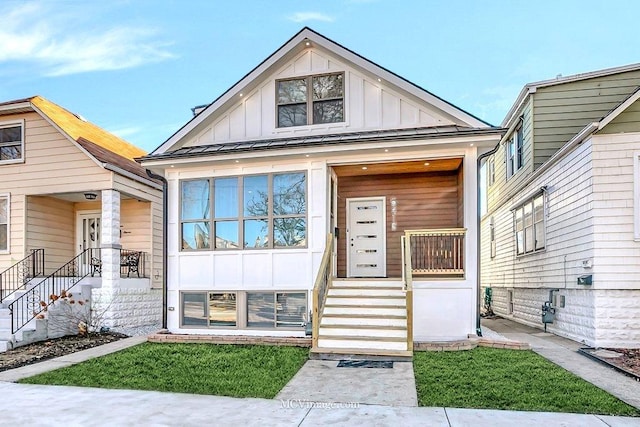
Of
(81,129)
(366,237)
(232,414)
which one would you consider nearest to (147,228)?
(81,129)

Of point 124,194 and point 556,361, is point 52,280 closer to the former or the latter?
point 124,194

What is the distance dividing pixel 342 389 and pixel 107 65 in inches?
1019

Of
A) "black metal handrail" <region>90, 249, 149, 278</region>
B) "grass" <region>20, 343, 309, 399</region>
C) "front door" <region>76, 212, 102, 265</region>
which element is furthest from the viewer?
"front door" <region>76, 212, 102, 265</region>

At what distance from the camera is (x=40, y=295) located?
11586 mm

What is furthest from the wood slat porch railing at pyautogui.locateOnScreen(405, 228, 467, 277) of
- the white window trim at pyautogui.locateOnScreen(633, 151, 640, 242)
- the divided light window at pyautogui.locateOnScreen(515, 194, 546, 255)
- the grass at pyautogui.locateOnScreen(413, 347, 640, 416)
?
the divided light window at pyautogui.locateOnScreen(515, 194, 546, 255)

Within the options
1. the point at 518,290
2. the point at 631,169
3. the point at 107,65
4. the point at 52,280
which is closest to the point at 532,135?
the point at 631,169

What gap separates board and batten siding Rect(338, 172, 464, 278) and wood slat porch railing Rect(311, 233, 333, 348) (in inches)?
75.8

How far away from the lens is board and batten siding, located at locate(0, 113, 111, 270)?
40.2ft

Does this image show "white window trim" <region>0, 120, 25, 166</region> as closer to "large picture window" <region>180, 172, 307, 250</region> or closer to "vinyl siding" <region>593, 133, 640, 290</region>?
"large picture window" <region>180, 172, 307, 250</region>

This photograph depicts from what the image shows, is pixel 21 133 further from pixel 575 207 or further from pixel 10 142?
pixel 575 207

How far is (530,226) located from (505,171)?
142 inches

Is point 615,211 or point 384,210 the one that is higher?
point 384,210

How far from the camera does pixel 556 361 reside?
7547 millimetres

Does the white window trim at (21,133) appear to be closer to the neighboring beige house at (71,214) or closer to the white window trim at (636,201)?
the neighboring beige house at (71,214)
